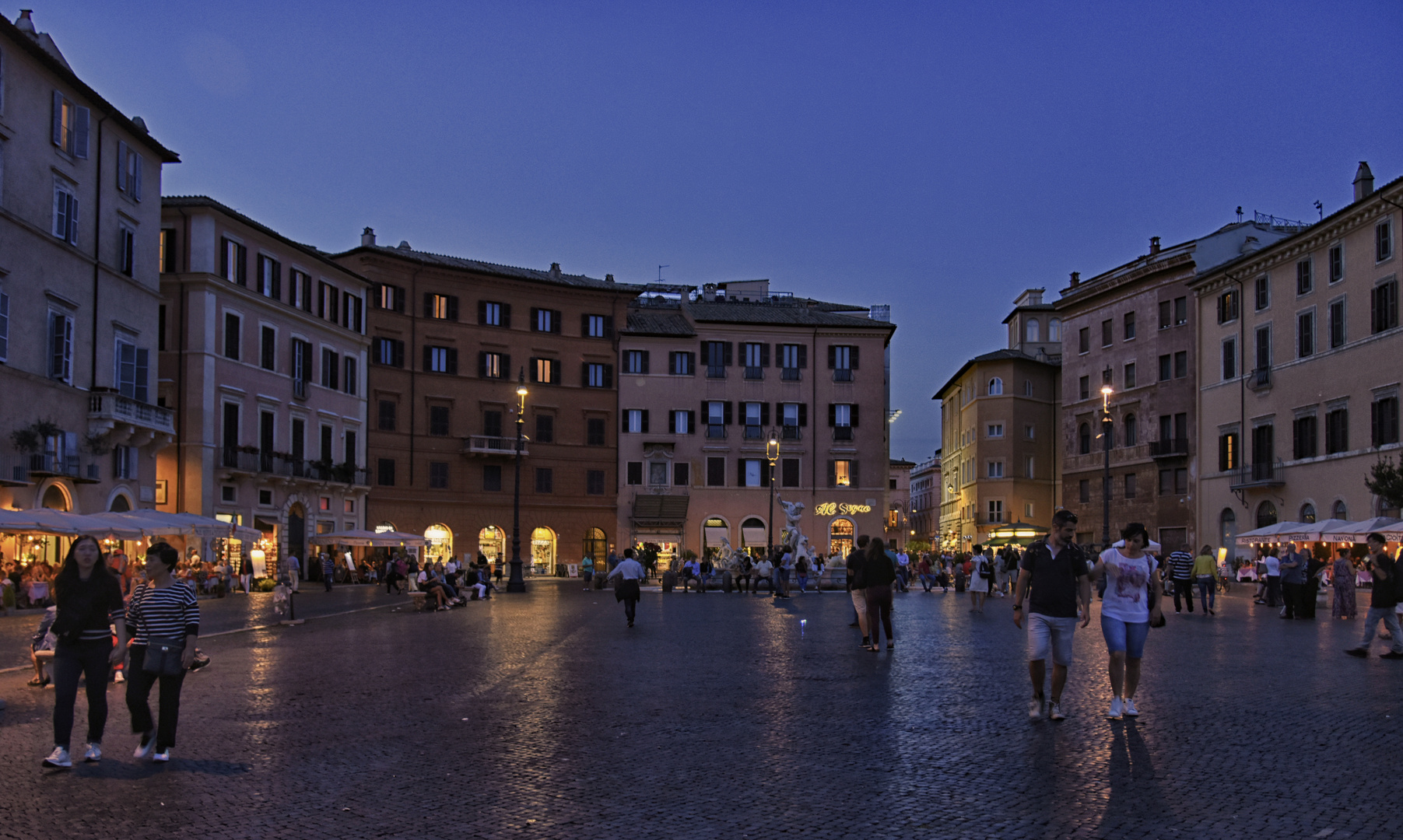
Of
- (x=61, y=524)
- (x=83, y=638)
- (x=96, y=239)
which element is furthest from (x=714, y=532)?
(x=83, y=638)

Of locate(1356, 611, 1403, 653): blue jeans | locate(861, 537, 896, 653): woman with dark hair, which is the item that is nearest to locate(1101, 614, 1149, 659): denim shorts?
locate(861, 537, 896, 653): woman with dark hair

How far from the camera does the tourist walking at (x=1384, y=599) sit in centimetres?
1603

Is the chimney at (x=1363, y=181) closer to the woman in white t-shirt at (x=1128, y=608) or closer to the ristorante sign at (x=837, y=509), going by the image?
the ristorante sign at (x=837, y=509)

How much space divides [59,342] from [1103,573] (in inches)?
1246

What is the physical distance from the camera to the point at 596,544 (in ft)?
208

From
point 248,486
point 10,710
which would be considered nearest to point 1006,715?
point 10,710

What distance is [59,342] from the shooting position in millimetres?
34250

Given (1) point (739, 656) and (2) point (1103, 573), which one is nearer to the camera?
(2) point (1103, 573)

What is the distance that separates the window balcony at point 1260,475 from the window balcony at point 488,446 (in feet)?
104

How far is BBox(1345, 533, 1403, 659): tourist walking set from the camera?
1603cm

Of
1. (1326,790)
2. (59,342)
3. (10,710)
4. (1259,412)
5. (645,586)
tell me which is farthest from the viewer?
(1259,412)

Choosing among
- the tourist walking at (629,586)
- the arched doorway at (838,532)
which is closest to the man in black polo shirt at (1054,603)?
the tourist walking at (629,586)

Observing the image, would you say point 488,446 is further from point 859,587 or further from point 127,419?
point 859,587

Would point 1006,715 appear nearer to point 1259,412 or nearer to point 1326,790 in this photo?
point 1326,790
